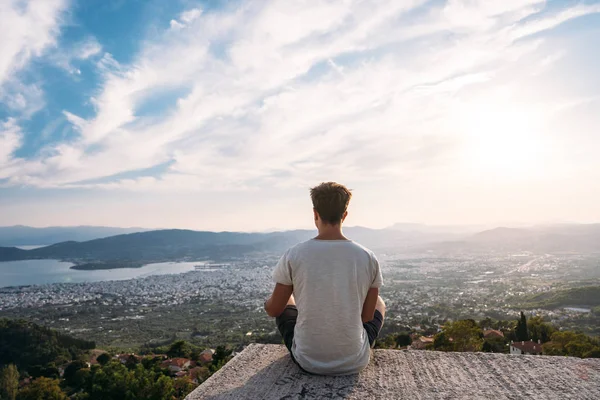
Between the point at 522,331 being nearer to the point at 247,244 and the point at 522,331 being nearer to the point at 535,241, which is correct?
the point at 535,241

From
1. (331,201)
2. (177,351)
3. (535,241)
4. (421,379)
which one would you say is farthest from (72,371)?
(535,241)

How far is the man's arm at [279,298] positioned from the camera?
6.97 ft

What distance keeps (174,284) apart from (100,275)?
24705mm

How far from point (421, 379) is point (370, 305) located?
467 mm

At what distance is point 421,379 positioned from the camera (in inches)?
85.2

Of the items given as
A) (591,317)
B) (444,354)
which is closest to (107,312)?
(591,317)

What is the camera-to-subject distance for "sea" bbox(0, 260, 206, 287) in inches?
2859

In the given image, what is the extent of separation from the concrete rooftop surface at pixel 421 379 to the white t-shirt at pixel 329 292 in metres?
0.16

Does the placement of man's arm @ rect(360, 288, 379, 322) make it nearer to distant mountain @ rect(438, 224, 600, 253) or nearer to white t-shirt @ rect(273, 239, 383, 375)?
white t-shirt @ rect(273, 239, 383, 375)

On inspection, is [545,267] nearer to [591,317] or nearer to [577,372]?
[591,317]

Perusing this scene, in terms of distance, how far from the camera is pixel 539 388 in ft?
6.59

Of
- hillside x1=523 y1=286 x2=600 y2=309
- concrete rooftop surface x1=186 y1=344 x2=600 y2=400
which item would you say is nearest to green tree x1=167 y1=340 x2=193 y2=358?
concrete rooftop surface x1=186 y1=344 x2=600 y2=400

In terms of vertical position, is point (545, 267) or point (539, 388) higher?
point (539, 388)

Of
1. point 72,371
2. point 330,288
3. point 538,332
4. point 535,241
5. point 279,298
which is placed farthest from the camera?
point 535,241
